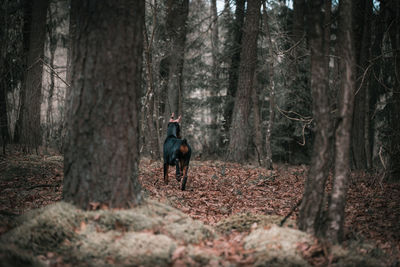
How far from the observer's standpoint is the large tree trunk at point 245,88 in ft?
43.2

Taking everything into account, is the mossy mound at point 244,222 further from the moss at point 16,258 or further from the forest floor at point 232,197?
the moss at point 16,258

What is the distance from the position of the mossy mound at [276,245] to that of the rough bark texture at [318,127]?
29 centimetres

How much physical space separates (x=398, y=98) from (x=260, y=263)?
7.66 meters

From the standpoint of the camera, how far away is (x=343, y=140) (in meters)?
4.25

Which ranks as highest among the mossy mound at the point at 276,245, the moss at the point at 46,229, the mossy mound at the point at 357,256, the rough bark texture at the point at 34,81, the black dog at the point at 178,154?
the rough bark texture at the point at 34,81

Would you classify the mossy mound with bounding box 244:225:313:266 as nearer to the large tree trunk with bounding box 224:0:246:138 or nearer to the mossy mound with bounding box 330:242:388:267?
the mossy mound with bounding box 330:242:388:267

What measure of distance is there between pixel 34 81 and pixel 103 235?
32.5 feet

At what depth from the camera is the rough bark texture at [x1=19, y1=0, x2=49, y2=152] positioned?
1139 centimetres

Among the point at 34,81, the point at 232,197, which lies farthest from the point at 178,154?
the point at 34,81

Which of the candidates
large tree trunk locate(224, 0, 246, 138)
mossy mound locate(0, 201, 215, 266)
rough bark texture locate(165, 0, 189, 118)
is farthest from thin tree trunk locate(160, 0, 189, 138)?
mossy mound locate(0, 201, 215, 266)

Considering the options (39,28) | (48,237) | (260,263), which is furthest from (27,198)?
(39,28)

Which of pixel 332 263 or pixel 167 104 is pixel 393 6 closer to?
pixel 332 263

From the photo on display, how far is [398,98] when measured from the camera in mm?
8984

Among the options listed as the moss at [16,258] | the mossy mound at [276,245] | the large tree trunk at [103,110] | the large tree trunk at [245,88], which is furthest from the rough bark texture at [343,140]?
the large tree trunk at [245,88]
